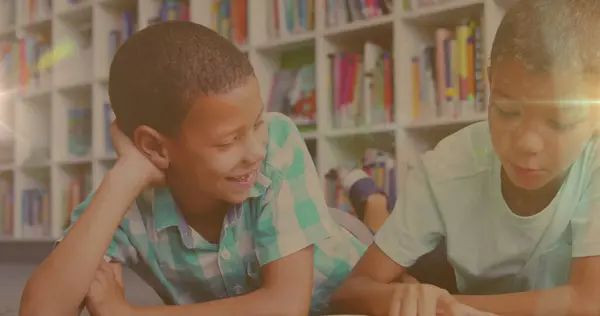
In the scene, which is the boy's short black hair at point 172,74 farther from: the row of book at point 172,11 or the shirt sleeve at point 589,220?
the shirt sleeve at point 589,220

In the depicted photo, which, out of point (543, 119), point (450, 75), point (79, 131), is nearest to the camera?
point (543, 119)

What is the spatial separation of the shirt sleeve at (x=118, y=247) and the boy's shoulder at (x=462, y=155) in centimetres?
41

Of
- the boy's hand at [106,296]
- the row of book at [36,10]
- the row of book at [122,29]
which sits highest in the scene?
the row of book at [36,10]

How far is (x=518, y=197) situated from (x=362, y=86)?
0.33 metres

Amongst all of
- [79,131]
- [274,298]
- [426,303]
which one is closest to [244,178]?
[274,298]

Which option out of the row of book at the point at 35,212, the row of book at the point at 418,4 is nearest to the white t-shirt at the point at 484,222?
the row of book at the point at 418,4

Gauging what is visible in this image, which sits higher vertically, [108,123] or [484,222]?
[108,123]

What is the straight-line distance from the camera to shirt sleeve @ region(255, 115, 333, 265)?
792mm

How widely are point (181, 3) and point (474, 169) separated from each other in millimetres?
573

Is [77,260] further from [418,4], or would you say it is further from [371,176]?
[418,4]

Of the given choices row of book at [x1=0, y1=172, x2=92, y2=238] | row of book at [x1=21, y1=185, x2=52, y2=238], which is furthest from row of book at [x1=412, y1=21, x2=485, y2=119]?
row of book at [x1=21, y1=185, x2=52, y2=238]

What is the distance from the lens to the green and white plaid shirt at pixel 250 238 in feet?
2.64

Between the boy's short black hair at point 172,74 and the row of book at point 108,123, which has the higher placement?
the boy's short black hair at point 172,74

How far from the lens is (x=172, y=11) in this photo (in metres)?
1.08
